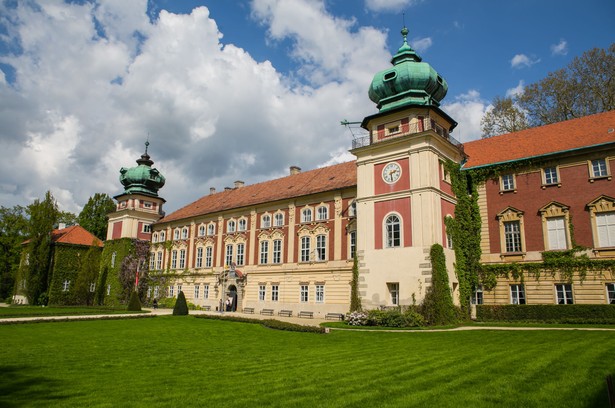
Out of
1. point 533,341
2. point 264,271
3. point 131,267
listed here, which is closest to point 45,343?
point 533,341

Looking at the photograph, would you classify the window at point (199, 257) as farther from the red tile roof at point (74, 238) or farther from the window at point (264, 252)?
the red tile roof at point (74, 238)

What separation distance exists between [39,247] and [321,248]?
31.4 m

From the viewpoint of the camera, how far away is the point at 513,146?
27.6 meters

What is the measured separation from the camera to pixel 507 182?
26625mm

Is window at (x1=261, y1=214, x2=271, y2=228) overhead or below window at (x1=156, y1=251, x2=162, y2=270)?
overhead

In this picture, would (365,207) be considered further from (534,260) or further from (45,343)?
(45,343)

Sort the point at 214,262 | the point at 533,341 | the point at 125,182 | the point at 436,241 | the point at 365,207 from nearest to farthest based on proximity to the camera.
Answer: the point at 533,341
the point at 436,241
the point at 365,207
the point at 214,262
the point at 125,182

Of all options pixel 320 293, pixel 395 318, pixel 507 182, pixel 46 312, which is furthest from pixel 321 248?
pixel 46 312

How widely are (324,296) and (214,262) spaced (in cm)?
1362

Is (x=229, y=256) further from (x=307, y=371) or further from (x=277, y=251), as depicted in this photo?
(x=307, y=371)

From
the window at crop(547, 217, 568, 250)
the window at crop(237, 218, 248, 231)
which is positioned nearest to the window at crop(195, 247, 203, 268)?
the window at crop(237, 218, 248, 231)

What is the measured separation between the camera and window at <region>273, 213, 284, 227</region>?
35625 millimetres

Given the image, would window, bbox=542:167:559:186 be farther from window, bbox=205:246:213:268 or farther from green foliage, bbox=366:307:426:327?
window, bbox=205:246:213:268

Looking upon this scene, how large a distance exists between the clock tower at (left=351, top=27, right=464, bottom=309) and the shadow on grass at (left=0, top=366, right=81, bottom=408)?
18.2 meters
